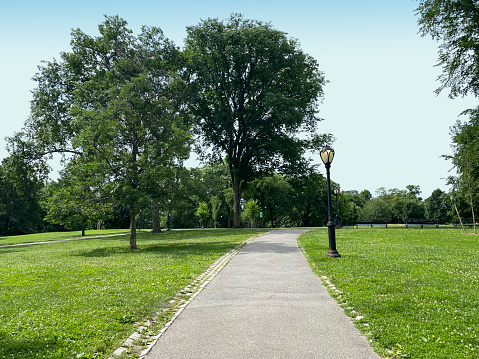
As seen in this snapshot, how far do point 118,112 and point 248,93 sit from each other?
796 inches

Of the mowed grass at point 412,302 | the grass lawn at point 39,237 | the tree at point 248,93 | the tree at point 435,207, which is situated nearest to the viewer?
the mowed grass at point 412,302

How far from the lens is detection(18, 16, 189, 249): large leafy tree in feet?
61.9

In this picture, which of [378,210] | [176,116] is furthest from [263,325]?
[378,210]

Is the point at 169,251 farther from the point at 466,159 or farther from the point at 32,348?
the point at 466,159

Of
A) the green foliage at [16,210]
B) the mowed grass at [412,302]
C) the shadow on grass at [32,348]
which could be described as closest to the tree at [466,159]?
the mowed grass at [412,302]

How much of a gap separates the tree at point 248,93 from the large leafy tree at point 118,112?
13.9 ft

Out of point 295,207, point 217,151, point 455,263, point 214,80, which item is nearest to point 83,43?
Answer: point 214,80

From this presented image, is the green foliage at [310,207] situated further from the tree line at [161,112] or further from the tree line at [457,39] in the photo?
the tree line at [457,39]

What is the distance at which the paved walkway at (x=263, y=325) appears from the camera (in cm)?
453

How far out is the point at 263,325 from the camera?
18.3 ft

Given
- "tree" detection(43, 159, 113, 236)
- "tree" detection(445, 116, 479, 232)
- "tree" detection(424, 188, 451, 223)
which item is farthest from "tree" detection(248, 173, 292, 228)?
"tree" detection(424, 188, 451, 223)

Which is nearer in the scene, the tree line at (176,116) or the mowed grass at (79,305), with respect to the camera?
the mowed grass at (79,305)

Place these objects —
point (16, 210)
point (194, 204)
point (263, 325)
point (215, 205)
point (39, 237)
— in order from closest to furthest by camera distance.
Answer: point (263, 325)
point (39, 237)
point (16, 210)
point (215, 205)
point (194, 204)

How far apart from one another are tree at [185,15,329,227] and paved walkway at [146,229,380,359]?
25854mm
